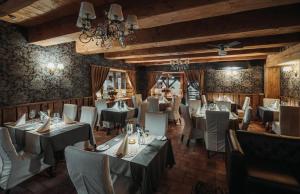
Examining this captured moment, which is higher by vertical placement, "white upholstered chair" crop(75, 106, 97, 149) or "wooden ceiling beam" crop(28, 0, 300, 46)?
"wooden ceiling beam" crop(28, 0, 300, 46)

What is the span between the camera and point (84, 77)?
5414 millimetres

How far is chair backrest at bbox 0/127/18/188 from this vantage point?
197cm

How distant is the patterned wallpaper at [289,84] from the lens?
195 inches

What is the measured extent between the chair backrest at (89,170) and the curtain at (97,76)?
4.44 metres

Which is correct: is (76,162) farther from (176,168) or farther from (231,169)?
(176,168)

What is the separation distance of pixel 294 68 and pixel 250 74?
198cm

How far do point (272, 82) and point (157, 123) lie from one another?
5.75 meters

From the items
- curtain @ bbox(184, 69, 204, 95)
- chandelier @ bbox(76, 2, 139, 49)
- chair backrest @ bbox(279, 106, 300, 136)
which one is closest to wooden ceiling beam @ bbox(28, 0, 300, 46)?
chandelier @ bbox(76, 2, 139, 49)

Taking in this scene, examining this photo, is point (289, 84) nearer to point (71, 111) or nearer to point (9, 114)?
point (71, 111)

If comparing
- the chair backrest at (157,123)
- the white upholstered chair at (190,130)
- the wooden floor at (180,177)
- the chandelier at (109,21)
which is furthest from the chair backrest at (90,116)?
the white upholstered chair at (190,130)

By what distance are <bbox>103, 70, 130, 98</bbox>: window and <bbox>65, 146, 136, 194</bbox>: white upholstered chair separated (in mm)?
5283

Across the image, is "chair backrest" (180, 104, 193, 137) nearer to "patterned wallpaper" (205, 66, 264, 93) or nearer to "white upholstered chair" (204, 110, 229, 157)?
"white upholstered chair" (204, 110, 229, 157)

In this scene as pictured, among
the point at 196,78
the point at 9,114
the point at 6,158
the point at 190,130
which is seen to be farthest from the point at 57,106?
the point at 196,78

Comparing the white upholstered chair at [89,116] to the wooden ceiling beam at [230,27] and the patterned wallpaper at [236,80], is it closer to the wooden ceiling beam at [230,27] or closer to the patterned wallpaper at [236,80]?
the wooden ceiling beam at [230,27]
